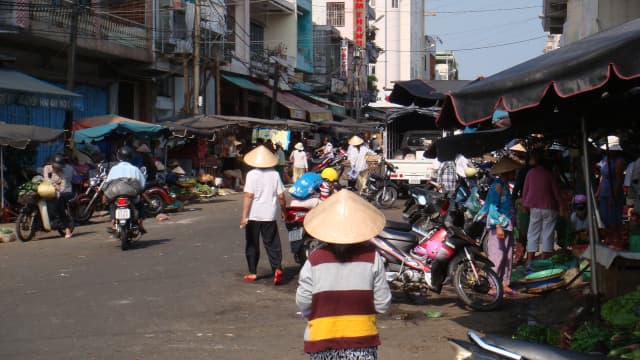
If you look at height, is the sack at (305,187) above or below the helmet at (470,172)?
below

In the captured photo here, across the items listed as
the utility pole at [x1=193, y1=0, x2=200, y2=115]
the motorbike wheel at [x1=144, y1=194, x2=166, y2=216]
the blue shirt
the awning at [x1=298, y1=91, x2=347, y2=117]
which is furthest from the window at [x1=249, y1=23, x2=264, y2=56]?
the blue shirt

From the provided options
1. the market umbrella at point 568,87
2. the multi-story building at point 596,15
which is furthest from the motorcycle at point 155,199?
the market umbrella at point 568,87

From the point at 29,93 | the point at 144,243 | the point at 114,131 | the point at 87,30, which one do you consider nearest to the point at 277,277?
the point at 144,243

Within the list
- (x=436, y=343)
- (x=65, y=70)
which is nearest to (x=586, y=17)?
(x=436, y=343)

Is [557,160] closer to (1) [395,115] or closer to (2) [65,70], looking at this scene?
(1) [395,115]

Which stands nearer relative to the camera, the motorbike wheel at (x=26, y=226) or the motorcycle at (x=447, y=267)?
the motorcycle at (x=447, y=267)

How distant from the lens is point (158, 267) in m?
11.6

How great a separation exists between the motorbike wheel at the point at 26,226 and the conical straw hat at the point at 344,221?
11249 millimetres

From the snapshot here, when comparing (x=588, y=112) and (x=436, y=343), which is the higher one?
(x=588, y=112)

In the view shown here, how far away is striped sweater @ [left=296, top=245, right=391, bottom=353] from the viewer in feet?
14.9

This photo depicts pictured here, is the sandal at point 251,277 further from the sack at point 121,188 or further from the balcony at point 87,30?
the balcony at point 87,30

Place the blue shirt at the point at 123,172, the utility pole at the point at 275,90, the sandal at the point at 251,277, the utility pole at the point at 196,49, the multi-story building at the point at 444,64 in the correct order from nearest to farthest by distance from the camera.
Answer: the sandal at the point at 251,277
the blue shirt at the point at 123,172
the utility pole at the point at 196,49
the utility pole at the point at 275,90
the multi-story building at the point at 444,64

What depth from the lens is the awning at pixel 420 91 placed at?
1745 centimetres

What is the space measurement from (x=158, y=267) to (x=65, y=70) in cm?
1486
